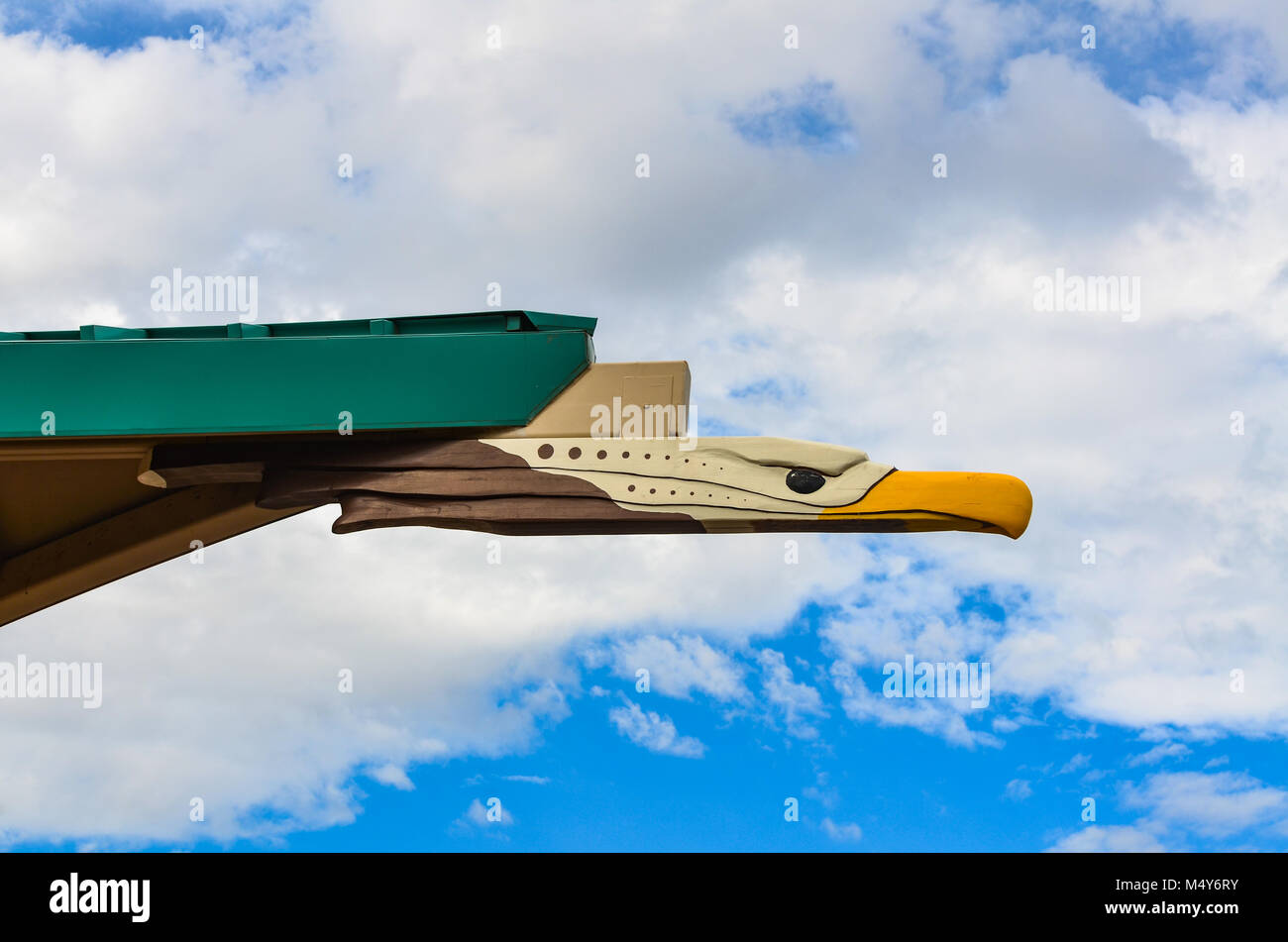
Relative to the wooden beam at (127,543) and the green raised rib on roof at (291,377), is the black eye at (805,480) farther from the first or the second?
the wooden beam at (127,543)

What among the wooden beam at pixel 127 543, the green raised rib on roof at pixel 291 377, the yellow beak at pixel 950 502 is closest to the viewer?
the yellow beak at pixel 950 502

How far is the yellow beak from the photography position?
20.7 feet

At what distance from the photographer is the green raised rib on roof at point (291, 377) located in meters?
6.52

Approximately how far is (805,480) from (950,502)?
727 mm

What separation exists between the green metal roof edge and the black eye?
1.34 meters

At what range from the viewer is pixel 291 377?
21.5ft

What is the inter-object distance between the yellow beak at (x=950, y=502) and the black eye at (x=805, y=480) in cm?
14

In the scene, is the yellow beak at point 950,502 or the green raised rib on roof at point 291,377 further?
the green raised rib on roof at point 291,377

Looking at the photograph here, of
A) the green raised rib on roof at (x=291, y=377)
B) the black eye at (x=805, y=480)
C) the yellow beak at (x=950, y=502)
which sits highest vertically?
the green raised rib on roof at (x=291, y=377)

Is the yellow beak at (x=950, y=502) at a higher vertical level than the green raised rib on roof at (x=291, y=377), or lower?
lower

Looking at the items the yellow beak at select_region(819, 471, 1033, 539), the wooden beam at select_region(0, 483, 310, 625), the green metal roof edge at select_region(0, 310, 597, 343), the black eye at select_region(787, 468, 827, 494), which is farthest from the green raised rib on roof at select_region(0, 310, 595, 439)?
the yellow beak at select_region(819, 471, 1033, 539)

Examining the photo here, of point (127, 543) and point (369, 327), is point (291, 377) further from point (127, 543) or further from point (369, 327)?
point (127, 543)

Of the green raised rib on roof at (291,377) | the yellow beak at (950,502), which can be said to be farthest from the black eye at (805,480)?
the green raised rib on roof at (291,377)
